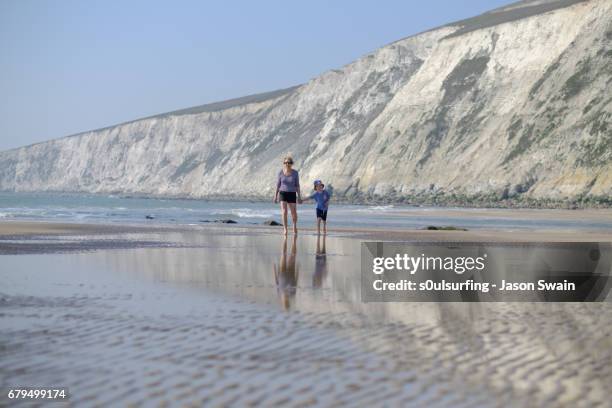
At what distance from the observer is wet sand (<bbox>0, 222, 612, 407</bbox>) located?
5215 millimetres

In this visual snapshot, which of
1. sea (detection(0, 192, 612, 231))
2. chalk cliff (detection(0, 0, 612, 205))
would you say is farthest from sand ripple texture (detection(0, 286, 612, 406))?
chalk cliff (detection(0, 0, 612, 205))

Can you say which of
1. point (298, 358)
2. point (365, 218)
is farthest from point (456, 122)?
point (298, 358)

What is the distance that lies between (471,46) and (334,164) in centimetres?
2210

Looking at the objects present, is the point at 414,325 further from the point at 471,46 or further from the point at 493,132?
the point at 471,46

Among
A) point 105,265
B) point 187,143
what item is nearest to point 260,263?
point 105,265

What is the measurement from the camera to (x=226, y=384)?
5.35 meters

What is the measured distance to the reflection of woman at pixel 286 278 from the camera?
378 inches

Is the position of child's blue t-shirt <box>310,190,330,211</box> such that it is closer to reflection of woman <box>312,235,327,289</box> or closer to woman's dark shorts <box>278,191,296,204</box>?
woman's dark shorts <box>278,191,296,204</box>

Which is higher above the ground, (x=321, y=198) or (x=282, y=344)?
(x=321, y=198)

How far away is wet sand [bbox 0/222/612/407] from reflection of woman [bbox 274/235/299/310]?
0.04 m
